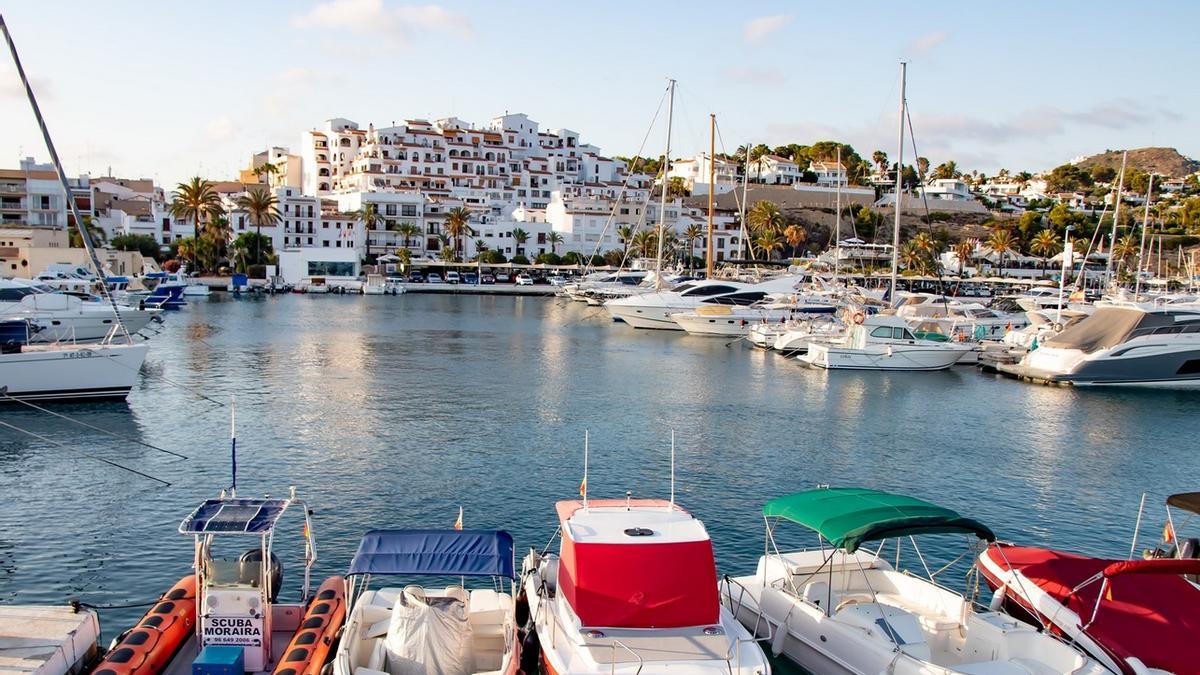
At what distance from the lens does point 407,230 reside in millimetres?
122000

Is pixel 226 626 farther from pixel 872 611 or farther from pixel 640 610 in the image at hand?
pixel 872 611

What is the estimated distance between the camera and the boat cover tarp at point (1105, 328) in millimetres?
46906

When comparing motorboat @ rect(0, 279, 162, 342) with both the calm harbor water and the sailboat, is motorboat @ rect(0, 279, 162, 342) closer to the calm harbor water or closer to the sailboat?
the calm harbor water

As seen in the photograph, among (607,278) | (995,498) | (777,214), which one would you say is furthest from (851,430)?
(777,214)

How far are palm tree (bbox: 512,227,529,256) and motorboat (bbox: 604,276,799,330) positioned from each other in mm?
56382

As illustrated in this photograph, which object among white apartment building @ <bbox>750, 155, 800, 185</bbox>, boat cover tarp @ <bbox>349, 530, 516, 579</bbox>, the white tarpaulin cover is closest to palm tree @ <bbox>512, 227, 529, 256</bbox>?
white apartment building @ <bbox>750, 155, 800, 185</bbox>

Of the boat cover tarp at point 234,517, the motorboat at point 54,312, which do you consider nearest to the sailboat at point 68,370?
the motorboat at point 54,312

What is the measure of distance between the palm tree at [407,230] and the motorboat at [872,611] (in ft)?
363

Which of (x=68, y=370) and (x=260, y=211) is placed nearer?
(x=68, y=370)

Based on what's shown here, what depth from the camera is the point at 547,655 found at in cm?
1275

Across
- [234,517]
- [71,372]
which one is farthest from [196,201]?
[234,517]

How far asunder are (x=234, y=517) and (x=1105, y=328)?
48084 mm

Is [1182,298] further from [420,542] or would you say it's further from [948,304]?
[420,542]

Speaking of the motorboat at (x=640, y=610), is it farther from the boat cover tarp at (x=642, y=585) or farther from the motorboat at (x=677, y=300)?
the motorboat at (x=677, y=300)
